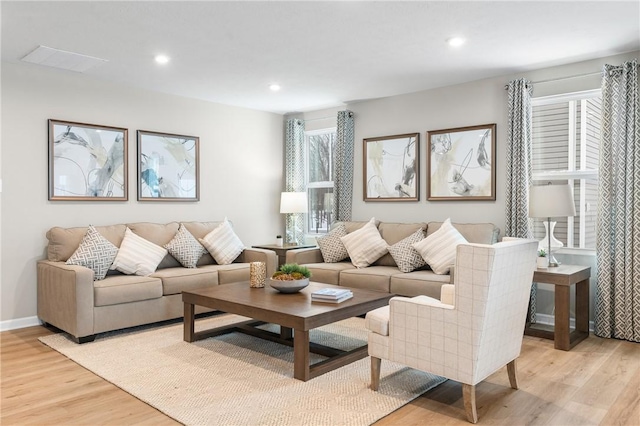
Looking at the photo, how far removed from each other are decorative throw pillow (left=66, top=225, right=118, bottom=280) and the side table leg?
3907mm

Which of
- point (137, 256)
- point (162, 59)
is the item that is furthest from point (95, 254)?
point (162, 59)

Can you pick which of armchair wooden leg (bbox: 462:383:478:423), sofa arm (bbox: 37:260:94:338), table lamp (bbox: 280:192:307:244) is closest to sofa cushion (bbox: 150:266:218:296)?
sofa arm (bbox: 37:260:94:338)

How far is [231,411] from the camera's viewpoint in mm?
2605

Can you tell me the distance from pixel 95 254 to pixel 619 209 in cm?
459

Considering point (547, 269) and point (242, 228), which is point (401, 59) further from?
point (242, 228)

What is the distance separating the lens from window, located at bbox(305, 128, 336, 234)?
660cm

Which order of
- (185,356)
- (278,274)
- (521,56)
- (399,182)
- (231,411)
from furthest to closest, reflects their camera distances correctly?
(399,182), (521,56), (278,274), (185,356), (231,411)

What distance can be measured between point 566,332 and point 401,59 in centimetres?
270

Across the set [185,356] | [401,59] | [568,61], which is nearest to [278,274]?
[185,356]

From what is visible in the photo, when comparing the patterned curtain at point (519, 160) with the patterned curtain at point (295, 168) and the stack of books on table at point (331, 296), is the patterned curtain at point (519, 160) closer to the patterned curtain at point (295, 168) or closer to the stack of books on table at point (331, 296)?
the stack of books on table at point (331, 296)

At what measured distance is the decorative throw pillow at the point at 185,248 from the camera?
5.00 metres

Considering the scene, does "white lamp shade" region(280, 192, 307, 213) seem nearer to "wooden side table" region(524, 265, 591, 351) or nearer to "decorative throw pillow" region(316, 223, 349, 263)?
A: "decorative throw pillow" region(316, 223, 349, 263)

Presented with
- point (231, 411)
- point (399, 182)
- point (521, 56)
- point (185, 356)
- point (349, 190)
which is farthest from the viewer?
point (349, 190)

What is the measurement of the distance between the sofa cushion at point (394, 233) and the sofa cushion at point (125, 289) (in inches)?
91.4
